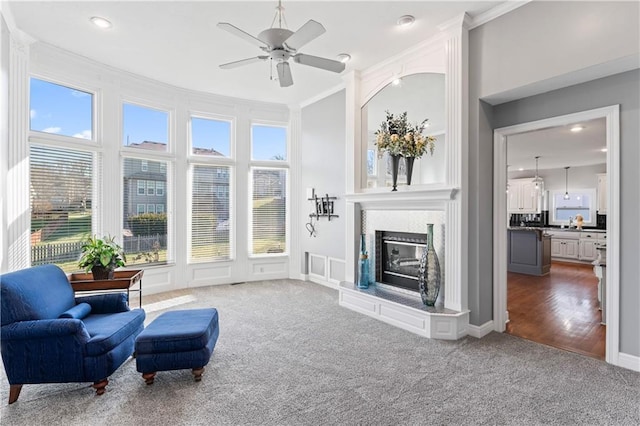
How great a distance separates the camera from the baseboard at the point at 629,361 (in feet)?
9.04

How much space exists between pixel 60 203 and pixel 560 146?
9.24 meters

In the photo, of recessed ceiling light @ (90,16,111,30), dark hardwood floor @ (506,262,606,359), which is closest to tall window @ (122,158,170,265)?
recessed ceiling light @ (90,16,111,30)

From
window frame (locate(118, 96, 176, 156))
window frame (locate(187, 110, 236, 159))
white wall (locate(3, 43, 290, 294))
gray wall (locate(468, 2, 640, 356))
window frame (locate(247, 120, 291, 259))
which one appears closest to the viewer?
gray wall (locate(468, 2, 640, 356))

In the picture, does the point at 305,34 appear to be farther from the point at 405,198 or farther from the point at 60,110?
the point at 60,110

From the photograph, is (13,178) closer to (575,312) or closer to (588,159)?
(575,312)

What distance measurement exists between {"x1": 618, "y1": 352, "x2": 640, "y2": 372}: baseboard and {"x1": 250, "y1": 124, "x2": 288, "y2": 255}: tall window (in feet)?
16.3

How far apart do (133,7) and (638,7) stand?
437 cm

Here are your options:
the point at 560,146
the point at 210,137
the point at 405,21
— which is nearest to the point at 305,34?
the point at 405,21

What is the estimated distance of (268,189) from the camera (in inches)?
253

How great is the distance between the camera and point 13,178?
3678 millimetres

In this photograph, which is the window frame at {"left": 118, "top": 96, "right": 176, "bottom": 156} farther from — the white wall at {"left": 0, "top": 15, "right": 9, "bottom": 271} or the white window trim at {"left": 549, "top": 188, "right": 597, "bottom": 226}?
the white window trim at {"left": 549, "top": 188, "right": 597, "bottom": 226}

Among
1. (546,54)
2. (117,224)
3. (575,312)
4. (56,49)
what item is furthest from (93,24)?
(575,312)

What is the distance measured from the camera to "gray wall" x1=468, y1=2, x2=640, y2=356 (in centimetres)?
269

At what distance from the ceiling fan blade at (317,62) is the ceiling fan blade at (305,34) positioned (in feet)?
0.69
